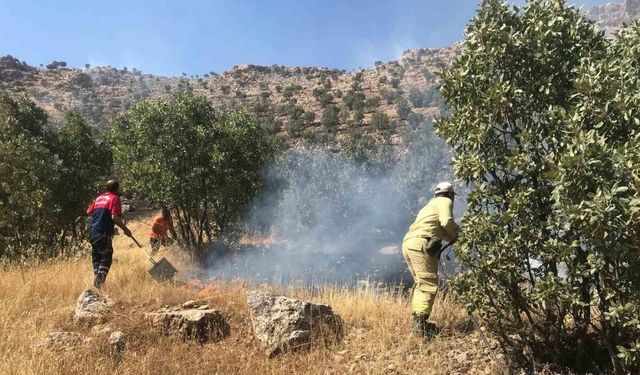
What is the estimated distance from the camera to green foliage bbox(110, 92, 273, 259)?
11961 mm

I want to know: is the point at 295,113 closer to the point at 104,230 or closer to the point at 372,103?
the point at 372,103

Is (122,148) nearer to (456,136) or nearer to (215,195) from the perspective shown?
(215,195)

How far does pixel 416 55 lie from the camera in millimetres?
65938

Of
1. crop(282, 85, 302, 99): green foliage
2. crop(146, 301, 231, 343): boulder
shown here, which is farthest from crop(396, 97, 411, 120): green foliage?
crop(146, 301, 231, 343): boulder

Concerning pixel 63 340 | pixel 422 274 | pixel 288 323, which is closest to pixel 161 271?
pixel 63 340

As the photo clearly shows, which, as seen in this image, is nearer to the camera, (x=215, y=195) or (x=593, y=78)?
(x=593, y=78)

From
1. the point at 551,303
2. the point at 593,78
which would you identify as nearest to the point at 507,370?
the point at 551,303

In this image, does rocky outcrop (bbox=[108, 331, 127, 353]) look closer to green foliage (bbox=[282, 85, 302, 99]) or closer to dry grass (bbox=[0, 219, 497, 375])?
dry grass (bbox=[0, 219, 497, 375])

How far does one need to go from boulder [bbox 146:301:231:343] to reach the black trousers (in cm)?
174

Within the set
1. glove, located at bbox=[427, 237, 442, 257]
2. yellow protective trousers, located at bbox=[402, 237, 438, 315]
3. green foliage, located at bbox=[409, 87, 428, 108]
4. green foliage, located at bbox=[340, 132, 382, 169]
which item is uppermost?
green foliage, located at bbox=[409, 87, 428, 108]

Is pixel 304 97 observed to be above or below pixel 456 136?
above

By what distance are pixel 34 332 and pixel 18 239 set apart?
5329 mm

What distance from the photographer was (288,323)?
492 cm

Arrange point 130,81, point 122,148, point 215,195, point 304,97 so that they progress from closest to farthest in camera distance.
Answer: point 215,195 < point 122,148 < point 304,97 < point 130,81
